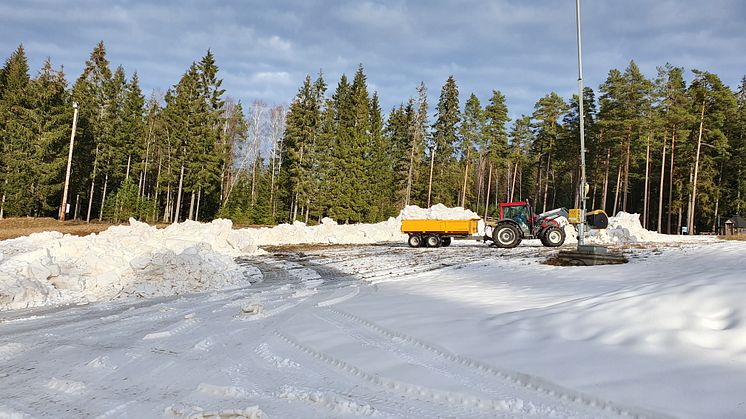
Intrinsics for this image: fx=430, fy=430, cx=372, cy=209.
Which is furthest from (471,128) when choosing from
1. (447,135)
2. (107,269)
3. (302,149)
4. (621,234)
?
(107,269)

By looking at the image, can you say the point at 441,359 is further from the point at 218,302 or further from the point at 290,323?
the point at 218,302

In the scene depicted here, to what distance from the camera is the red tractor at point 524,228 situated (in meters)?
18.0

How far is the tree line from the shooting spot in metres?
38.2

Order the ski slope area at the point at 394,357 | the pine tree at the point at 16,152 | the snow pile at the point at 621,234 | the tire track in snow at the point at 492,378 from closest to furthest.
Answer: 1. the tire track in snow at the point at 492,378
2. the ski slope area at the point at 394,357
3. the snow pile at the point at 621,234
4. the pine tree at the point at 16,152

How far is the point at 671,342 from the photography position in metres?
3.70

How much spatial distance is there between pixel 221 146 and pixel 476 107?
3071 centimetres

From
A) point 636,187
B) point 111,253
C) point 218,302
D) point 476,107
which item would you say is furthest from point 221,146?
point 636,187

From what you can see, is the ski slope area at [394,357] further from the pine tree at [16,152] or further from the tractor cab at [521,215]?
the pine tree at [16,152]

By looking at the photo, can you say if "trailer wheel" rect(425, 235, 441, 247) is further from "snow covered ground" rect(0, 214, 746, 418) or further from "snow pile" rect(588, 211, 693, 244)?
"snow covered ground" rect(0, 214, 746, 418)

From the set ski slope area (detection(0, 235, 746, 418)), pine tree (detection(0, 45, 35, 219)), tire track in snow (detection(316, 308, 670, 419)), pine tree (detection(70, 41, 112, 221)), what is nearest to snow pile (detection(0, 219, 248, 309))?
ski slope area (detection(0, 235, 746, 418))

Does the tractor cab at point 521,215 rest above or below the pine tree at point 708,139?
below

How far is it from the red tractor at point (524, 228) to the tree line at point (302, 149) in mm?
23750

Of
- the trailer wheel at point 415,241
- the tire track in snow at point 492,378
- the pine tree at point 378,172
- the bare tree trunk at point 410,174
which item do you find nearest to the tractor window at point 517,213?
the trailer wheel at point 415,241

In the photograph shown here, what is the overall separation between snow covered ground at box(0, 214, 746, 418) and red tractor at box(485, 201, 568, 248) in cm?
936
